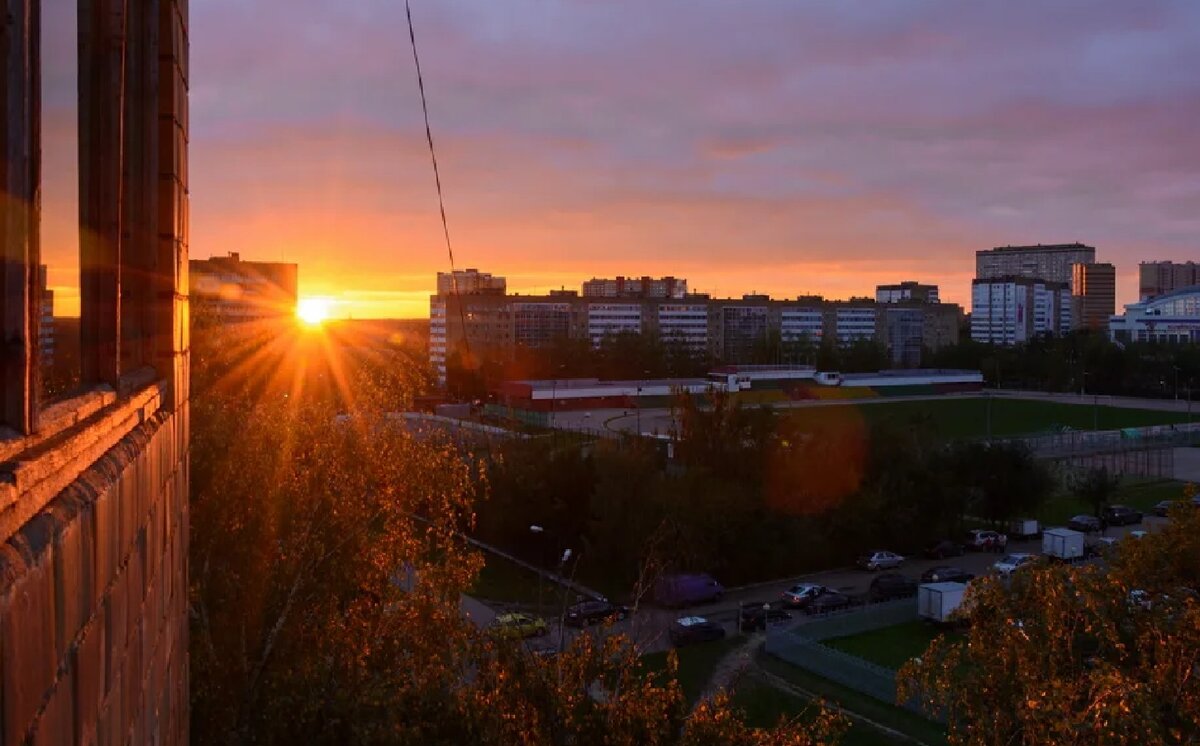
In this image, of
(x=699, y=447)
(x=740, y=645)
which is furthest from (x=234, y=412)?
(x=699, y=447)

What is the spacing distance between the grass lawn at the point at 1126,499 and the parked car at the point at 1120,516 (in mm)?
1405

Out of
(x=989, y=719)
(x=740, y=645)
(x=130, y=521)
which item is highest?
(x=130, y=521)

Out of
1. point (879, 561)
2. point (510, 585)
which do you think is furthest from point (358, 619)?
point (879, 561)

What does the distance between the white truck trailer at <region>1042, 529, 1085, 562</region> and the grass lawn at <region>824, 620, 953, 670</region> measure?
21.5 feet

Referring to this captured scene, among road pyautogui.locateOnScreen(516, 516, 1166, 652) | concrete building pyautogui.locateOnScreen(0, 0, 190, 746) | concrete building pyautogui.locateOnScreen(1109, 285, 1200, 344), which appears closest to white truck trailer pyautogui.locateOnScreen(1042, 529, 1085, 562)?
road pyautogui.locateOnScreen(516, 516, 1166, 652)

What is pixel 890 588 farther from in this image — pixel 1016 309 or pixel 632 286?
pixel 1016 309

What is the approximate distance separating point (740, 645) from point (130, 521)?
60.9 ft

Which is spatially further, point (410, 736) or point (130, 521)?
point (410, 736)

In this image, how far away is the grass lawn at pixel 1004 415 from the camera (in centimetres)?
5181

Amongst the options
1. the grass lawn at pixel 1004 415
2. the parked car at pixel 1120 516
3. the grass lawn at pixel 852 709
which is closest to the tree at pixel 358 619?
the grass lawn at pixel 852 709

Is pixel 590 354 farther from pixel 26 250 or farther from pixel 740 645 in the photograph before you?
pixel 26 250

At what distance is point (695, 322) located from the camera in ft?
324

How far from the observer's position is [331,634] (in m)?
7.62

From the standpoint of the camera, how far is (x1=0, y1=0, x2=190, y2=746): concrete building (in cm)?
143
